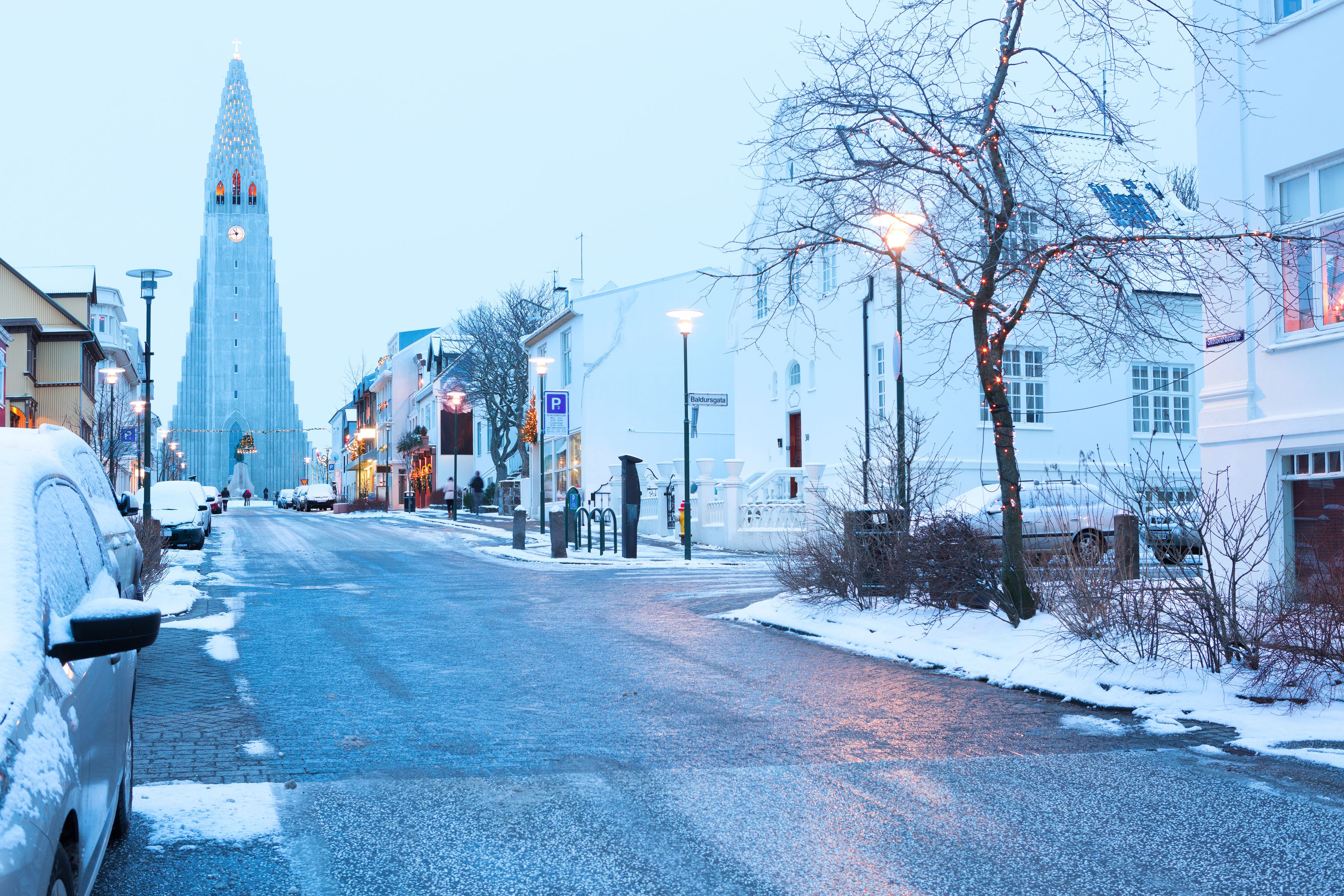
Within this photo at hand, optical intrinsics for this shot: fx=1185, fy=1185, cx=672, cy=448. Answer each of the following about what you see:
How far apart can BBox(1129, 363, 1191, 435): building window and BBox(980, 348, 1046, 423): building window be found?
2640 mm

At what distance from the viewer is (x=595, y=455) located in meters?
45.0

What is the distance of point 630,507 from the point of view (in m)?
25.8

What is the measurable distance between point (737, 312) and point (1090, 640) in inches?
1149

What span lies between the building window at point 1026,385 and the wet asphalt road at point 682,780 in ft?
65.7

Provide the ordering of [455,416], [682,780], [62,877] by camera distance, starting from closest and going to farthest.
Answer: [62,877], [682,780], [455,416]

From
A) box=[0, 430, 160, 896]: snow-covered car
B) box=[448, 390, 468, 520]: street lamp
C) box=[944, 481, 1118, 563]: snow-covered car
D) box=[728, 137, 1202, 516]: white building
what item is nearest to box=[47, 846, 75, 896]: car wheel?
box=[0, 430, 160, 896]: snow-covered car

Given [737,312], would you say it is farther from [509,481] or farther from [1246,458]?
→ [1246,458]

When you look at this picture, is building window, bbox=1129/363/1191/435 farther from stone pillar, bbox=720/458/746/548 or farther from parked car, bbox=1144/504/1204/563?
parked car, bbox=1144/504/1204/563

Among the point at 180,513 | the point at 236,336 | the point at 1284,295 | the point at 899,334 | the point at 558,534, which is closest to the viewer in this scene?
the point at 1284,295

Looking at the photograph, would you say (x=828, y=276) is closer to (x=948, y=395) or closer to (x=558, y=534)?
(x=948, y=395)

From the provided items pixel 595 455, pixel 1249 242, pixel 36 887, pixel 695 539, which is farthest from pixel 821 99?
pixel 595 455

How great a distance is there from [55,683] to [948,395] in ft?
91.7

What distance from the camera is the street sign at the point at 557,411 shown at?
2953 centimetres

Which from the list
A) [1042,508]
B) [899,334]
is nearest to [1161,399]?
[1042,508]
